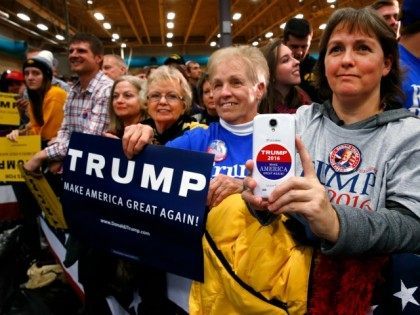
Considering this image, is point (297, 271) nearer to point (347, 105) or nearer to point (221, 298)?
point (221, 298)

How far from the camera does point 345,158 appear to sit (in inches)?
39.8

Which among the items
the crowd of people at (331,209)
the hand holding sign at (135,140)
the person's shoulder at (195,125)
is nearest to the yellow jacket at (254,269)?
the crowd of people at (331,209)

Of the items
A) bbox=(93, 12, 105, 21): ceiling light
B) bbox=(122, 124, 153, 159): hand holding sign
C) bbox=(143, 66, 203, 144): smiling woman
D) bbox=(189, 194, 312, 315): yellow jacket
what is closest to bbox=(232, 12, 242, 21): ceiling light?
bbox=(93, 12, 105, 21): ceiling light

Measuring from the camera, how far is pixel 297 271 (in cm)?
94

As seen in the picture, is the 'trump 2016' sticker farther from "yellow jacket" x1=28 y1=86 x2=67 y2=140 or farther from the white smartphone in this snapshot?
"yellow jacket" x1=28 y1=86 x2=67 y2=140

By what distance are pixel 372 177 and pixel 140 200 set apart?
746mm

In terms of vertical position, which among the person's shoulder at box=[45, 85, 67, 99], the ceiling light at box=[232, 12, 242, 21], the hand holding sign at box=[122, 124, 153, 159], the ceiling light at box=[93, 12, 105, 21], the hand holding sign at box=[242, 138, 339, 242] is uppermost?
the ceiling light at box=[232, 12, 242, 21]

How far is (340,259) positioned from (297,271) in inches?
4.1

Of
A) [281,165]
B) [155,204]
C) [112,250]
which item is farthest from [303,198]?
[112,250]

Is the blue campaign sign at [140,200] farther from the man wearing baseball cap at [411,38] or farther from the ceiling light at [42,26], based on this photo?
the ceiling light at [42,26]

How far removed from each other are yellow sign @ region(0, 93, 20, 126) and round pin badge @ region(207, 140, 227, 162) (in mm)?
3012

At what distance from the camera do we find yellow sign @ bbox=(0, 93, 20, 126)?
12.8 ft

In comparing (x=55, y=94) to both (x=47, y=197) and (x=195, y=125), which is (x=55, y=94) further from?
(x=195, y=125)

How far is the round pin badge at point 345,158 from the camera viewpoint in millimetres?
999
